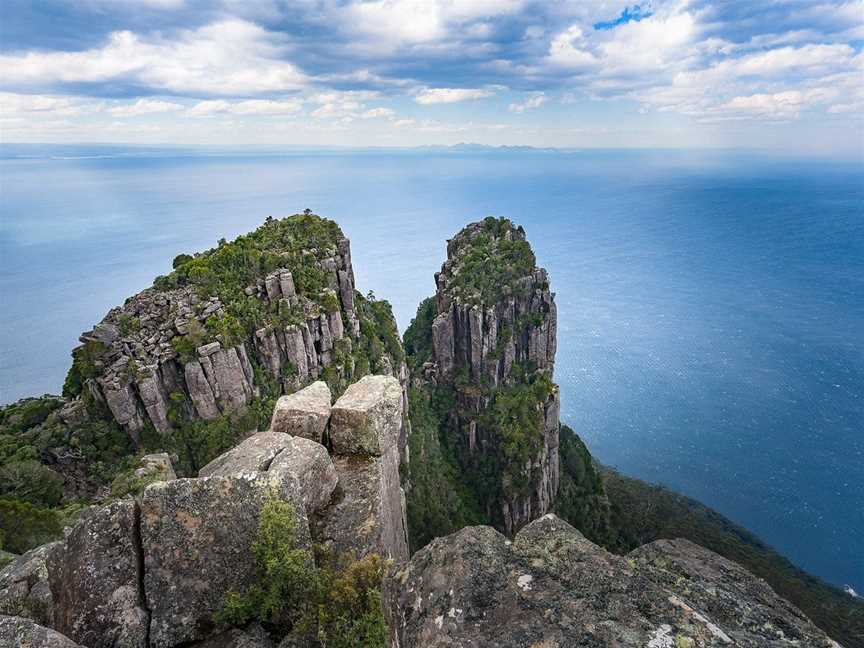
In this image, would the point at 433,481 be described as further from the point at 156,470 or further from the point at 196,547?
the point at 196,547

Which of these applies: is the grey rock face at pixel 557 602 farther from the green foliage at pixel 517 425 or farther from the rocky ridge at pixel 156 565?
the green foliage at pixel 517 425

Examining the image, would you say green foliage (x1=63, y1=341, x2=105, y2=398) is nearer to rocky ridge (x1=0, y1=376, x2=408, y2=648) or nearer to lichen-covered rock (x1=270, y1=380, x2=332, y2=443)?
rocky ridge (x1=0, y1=376, x2=408, y2=648)

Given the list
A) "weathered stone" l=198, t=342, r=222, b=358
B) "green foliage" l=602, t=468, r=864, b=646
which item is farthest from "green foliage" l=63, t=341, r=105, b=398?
"green foliage" l=602, t=468, r=864, b=646

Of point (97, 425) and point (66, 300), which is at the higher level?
point (97, 425)

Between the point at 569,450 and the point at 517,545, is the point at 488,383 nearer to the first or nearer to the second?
the point at 569,450

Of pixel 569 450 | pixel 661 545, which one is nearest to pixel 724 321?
pixel 569 450

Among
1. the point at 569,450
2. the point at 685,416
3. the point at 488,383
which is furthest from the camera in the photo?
the point at 685,416

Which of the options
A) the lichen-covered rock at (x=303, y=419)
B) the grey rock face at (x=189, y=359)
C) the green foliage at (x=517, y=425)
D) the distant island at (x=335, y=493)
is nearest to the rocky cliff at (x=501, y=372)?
the green foliage at (x=517, y=425)
